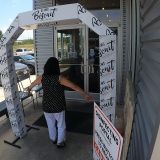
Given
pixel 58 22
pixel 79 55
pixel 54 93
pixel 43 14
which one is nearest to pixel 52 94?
pixel 54 93

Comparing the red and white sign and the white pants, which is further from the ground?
the red and white sign

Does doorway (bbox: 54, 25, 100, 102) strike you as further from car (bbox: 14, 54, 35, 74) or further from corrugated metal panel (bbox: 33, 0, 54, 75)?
car (bbox: 14, 54, 35, 74)

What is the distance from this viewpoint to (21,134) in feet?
18.1

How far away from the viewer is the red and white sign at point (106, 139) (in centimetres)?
199

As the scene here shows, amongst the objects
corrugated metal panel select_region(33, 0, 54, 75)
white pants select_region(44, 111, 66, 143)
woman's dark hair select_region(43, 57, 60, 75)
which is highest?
corrugated metal panel select_region(33, 0, 54, 75)

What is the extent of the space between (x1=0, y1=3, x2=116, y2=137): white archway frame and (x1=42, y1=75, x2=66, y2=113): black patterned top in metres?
0.80

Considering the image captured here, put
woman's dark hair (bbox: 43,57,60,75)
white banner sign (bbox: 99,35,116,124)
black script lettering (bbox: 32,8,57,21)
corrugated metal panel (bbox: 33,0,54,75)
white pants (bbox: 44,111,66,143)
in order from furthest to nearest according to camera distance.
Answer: corrugated metal panel (bbox: 33,0,54,75) < white pants (bbox: 44,111,66,143) < woman's dark hair (bbox: 43,57,60,75) < black script lettering (bbox: 32,8,57,21) < white banner sign (bbox: 99,35,116,124)

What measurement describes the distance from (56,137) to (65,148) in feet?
0.99

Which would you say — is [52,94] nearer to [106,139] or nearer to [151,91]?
[106,139]

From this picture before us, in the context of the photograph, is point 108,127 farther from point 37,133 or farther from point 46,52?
point 46,52

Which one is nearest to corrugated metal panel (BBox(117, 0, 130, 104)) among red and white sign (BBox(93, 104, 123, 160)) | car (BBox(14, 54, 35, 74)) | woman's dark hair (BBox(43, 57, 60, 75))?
woman's dark hair (BBox(43, 57, 60, 75))

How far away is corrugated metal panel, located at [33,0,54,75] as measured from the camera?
8320mm

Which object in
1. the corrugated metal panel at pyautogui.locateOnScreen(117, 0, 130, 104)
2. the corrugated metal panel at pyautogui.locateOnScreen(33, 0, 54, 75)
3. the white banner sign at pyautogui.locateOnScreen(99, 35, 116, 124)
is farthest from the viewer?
the corrugated metal panel at pyautogui.locateOnScreen(33, 0, 54, 75)

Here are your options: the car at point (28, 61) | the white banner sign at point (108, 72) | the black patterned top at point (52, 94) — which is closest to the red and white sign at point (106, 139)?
the white banner sign at point (108, 72)
